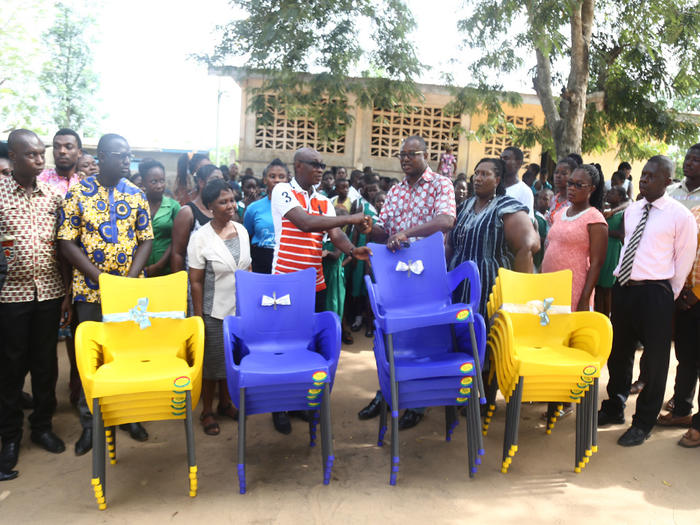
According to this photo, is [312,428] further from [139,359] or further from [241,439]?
[139,359]

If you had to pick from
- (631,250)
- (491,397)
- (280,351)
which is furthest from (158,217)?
(631,250)

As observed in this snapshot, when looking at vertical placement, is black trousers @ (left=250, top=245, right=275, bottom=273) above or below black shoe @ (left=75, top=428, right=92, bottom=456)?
above

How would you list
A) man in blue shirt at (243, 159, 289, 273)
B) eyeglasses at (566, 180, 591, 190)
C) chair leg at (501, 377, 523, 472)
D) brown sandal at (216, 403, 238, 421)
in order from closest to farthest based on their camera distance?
chair leg at (501, 377, 523, 472) < eyeglasses at (566, 180, 591, 190) < brown sandal at (216, 403, 238, 421) < man in blue shirt at (243, 159, 289, 273)

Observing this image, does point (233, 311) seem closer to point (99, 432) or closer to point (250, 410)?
point (250, 410)

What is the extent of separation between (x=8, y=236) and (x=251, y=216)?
6.67 ft

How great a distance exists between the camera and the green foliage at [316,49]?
28.3 feet

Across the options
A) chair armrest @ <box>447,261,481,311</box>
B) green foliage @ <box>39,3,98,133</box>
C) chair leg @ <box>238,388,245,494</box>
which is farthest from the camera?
green foliage @ <box>39,3,98,133</box>

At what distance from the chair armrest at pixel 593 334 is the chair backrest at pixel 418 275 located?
0.84 meters

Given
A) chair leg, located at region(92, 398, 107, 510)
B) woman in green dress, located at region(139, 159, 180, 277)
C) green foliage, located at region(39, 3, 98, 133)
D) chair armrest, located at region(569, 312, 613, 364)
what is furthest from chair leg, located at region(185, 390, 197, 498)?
green foliage, located at region(39, 3, 98, 133)

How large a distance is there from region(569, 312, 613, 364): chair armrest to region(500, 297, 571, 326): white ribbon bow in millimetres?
98

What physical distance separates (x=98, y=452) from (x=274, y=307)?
1227 mm

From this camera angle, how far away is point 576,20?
822cm

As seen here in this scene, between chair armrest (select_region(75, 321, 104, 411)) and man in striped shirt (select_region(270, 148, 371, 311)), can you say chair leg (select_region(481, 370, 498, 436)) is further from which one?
chair armrest (select_region(75, 321, 104, 411))

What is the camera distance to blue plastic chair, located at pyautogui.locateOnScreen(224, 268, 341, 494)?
2785 mm
